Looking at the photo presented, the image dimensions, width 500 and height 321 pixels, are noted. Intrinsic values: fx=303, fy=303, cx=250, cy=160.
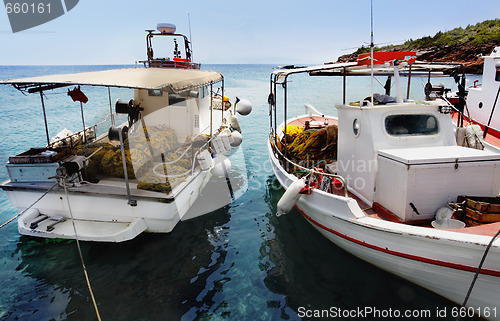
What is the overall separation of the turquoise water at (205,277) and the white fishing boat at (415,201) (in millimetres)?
581

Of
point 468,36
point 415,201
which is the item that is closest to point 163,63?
point 415,201

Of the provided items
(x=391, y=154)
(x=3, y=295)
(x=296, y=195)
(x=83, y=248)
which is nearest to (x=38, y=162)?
(x=83, y=248)

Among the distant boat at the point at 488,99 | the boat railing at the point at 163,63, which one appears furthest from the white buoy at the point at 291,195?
the distant boat at the point at 488,99

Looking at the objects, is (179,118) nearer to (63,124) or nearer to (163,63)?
(163,63)

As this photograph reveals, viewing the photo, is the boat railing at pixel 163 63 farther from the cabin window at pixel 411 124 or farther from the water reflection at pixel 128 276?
the cabin window at pixel 411 124

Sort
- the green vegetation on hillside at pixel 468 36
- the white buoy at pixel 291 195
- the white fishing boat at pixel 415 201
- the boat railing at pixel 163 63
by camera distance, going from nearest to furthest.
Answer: the white fishing boat at pixel 415 201
the white buoy at pixel 291 195
the boat railing at pixel 163 63
the green vegetation on hillside at pixel 468 36

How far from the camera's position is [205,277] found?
19.5ft

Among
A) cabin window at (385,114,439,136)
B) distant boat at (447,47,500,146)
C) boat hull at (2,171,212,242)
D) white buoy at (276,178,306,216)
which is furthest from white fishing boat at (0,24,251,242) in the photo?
distant boat at (447,47,500,146)

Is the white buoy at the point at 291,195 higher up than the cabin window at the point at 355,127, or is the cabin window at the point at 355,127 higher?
the cabin window at the point at 355,127

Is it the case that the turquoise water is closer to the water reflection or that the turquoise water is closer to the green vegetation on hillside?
the water reflection

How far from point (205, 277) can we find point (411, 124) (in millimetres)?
5141

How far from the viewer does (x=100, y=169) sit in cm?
718

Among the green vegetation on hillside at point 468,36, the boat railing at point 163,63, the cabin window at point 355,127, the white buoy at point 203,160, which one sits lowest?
the white buoy at point 203,160

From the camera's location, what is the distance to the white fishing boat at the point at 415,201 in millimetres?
4188
